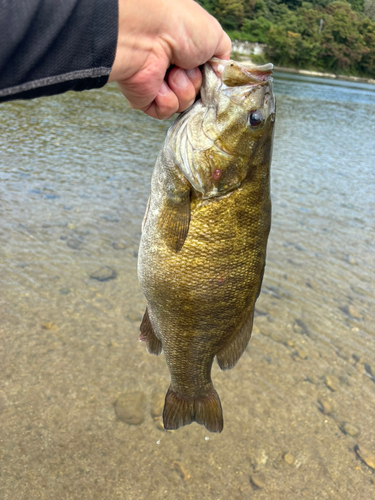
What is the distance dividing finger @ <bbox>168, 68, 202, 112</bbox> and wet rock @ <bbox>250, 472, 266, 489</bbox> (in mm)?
2764

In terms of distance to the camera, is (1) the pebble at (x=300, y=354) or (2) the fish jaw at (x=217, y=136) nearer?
(2) the fish jaw at (x=217, y=136)

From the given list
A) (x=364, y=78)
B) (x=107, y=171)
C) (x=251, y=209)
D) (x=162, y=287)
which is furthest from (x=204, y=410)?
(x=364, y=78)

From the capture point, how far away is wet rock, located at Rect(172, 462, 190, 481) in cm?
300

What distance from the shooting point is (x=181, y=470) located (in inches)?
119

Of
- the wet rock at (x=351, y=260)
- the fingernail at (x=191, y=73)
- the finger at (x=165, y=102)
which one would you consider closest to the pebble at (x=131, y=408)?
the finger at (x=165, y=102)

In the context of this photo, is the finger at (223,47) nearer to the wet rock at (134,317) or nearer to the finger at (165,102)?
the finger at (165,102)

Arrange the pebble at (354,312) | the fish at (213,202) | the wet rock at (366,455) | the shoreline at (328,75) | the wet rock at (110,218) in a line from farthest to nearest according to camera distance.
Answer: the shoreline at (328,75)
the wet rock at (110,218)
the pebble at (354,312)
the wet rock at (366,455)
the fish at (213,202)

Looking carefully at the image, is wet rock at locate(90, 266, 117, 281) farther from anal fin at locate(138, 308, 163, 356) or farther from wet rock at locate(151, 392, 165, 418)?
anal fin at locate(138, 308, 163, 356)

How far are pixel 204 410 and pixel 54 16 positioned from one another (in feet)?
6.48

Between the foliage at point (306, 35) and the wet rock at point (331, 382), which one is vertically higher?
the wet rock at point (331, 382)

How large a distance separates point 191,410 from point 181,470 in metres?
1.08

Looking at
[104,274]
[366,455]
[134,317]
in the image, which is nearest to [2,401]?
[134,317]

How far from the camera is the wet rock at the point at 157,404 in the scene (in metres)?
3.40

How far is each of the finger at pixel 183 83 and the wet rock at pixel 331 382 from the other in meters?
3.17
